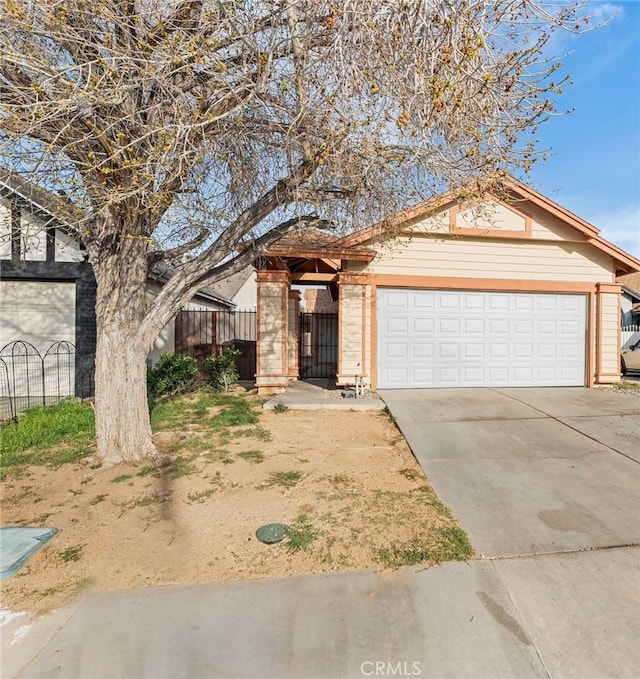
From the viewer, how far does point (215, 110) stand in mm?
4047

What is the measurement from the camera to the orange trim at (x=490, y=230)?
340 inches

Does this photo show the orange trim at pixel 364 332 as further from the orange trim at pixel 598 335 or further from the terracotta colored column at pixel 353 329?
the orange trim at pixel 598 335

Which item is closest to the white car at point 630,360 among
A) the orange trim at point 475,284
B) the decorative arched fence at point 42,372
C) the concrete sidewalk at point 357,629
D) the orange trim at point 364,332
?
the orange trim at point 475,284

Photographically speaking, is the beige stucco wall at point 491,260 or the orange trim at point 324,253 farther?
the beige stucco wall at point 491,260

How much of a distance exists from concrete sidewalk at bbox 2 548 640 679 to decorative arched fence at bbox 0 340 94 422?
7082 millimetres

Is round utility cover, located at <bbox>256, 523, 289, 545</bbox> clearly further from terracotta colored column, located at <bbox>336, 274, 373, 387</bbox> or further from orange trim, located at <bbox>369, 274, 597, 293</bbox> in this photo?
orange trim, located at <bbox>369, 274, 597, 293</bbox>

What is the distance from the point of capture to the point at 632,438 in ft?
17.3

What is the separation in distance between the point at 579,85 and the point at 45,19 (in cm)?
598

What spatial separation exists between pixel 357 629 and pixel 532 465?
3.36 metres

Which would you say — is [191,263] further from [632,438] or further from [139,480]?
[632,438]

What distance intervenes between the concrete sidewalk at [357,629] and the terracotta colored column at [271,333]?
236 inches

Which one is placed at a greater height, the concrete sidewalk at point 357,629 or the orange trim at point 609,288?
the orange trim at point 609,288

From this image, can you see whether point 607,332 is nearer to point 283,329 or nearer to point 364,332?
point 364,332

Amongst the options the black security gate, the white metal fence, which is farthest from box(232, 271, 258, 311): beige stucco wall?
the white metal fence
